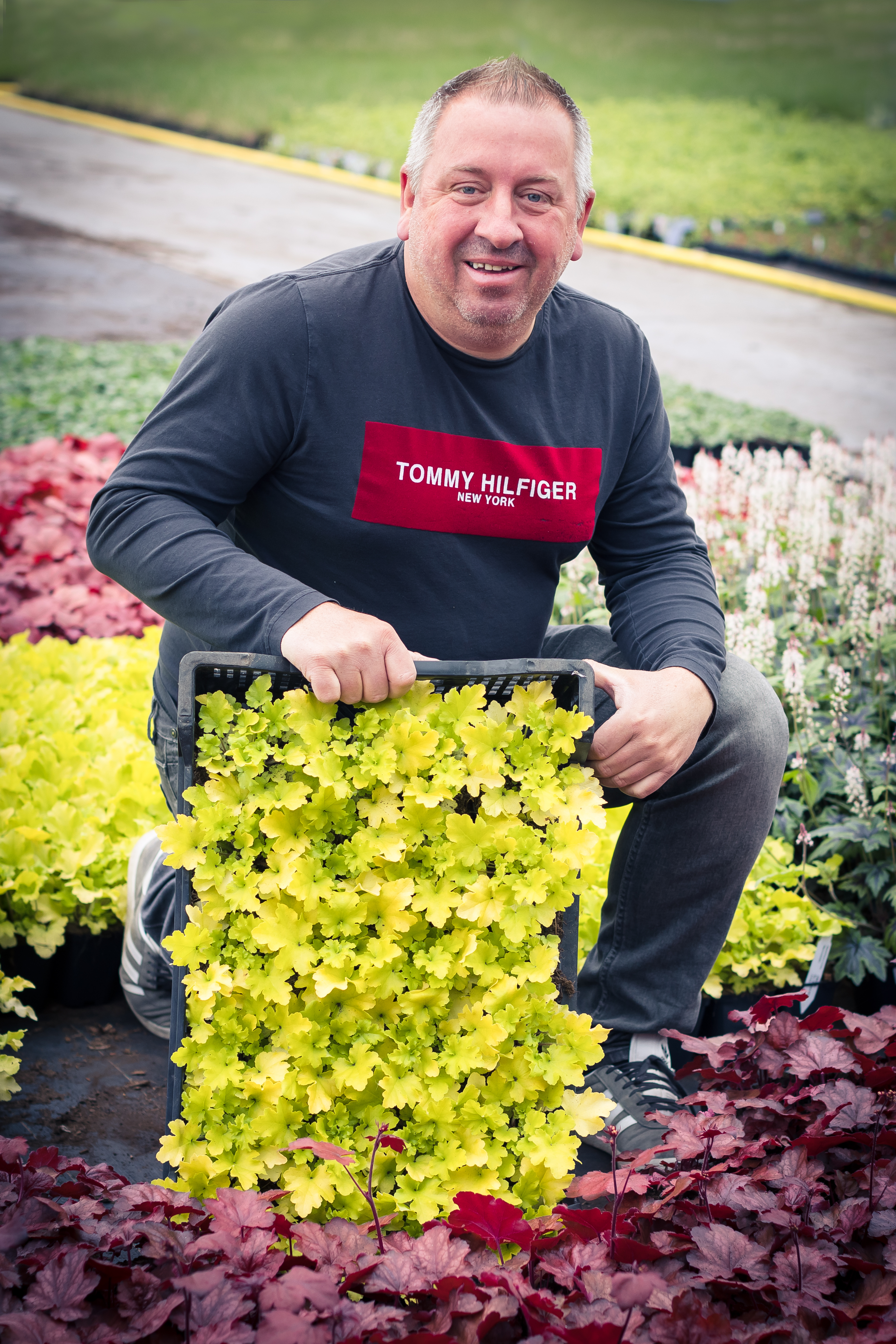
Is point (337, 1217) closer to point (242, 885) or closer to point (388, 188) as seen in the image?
point (242, 885)

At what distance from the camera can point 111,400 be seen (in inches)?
255

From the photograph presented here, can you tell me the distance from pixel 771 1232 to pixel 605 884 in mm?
1100

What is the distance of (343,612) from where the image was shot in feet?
4.94

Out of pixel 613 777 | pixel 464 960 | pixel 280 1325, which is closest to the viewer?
pixel 280 1325

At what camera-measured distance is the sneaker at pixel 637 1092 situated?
192 cm

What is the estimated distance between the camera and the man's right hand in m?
1.44

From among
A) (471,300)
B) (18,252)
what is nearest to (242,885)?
(471,300)

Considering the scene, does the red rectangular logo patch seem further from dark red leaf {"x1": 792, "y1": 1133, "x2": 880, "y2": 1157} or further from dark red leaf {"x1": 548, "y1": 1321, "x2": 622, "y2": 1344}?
dark red leaf {"x1": 548, "y1": 1321, "x2": 622, "y2": 1344}

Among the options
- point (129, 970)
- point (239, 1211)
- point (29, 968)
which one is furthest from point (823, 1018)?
point (29, 968)

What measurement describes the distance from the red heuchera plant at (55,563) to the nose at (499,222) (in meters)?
1.97

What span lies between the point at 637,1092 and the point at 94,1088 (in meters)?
1.02

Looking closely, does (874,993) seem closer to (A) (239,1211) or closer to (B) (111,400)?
(A) (239,1211)

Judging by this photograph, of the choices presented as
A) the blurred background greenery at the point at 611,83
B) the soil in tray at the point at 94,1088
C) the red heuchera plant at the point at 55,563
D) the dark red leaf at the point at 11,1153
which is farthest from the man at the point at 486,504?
the blurred background greenery at the point at 611,83

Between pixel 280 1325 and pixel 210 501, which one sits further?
pixel 210 501
